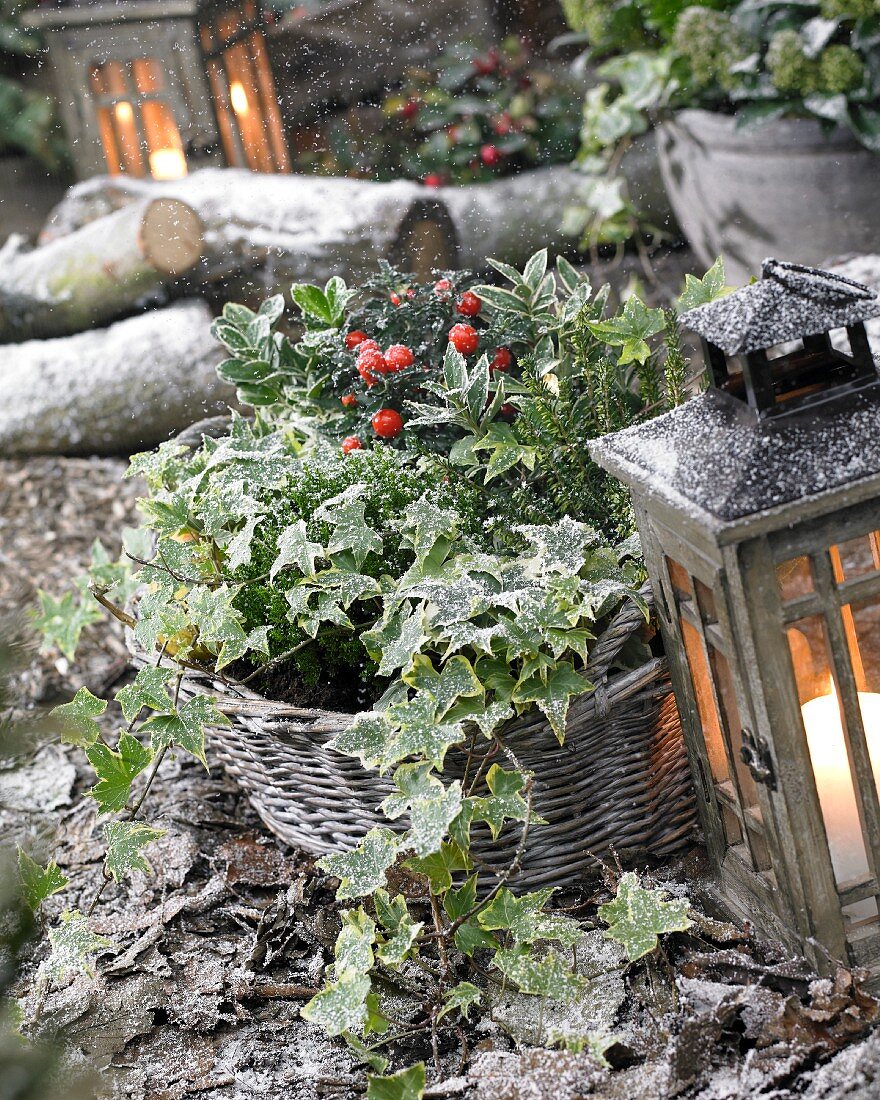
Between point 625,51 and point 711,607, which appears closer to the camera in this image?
point 711,607

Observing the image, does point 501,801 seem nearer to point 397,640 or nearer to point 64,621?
point 397,640

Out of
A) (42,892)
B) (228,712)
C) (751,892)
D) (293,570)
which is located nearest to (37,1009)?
(42,892)

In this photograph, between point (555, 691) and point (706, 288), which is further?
point (706, 288)

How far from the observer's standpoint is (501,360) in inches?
52.0

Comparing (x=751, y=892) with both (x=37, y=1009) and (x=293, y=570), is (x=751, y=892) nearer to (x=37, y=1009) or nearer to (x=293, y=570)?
(x=293, y=570)

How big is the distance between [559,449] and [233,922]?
608 millimetres

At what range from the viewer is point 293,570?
1.21 metres

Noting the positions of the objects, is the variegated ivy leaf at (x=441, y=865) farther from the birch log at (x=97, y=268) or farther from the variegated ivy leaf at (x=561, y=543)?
the birch log at (x=97, y=268)

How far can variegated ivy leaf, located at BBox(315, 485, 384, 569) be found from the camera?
1.14m

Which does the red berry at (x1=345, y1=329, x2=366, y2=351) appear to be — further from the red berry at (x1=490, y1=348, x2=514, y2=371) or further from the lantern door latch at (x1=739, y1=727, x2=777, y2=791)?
the lantern door latch at (x1=739, y1=727, x2=777, y2=791)

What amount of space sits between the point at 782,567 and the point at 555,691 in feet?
0.72

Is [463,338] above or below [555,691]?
above

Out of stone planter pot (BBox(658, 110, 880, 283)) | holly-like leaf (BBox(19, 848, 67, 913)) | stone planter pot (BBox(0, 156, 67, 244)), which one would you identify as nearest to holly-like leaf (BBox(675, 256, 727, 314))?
holly-like leaf (BBox(19, 848, 67, 913))

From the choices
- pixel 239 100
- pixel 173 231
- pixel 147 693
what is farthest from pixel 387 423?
pixel 239 100
